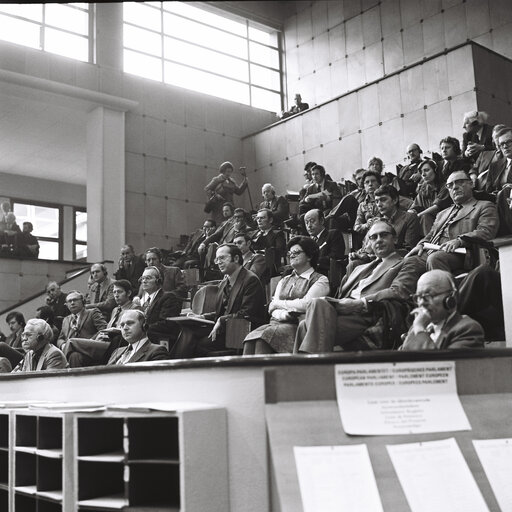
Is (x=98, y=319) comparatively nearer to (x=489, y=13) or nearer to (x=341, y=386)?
(x=341, y=386)

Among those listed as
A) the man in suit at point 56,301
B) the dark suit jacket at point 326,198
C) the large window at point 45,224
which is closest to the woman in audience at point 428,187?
the dark suit jacket at point 326,198

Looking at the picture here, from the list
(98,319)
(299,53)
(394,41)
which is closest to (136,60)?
(299,53)

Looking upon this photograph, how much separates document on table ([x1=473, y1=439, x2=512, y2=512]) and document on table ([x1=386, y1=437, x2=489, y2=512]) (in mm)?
81

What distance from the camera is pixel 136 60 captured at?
13312 millimetres

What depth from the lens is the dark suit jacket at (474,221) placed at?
4.39 metres

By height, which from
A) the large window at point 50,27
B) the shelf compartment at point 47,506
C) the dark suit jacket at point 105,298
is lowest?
the shelf compartment at point 47,506

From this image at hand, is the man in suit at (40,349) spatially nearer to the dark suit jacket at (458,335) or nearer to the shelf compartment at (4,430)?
the shelf compartment at (4,430)

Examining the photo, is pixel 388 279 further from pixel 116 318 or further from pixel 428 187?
pixel 116 318

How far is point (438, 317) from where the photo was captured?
315cm

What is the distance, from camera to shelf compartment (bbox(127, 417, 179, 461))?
2.79 m

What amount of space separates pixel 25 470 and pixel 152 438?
978mm

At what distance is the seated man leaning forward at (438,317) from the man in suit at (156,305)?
9.07 feet

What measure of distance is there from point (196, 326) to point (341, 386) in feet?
9.16

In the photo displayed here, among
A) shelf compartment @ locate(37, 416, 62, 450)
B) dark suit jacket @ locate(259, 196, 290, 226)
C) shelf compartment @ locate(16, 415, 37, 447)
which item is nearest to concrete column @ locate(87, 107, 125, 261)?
dark suit jacket @ locate(259, 196, 290, 226)
